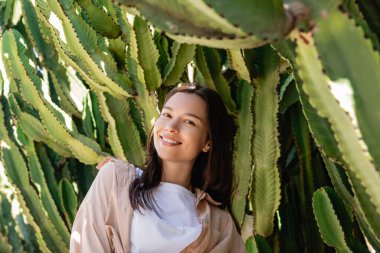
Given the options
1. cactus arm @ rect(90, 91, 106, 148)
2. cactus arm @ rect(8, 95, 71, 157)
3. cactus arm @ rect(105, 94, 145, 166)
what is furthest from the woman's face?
cactus arm @ rect(8, 95, 71, 157)

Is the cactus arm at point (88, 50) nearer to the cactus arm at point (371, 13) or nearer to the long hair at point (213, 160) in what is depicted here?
the long hair at point (213, 160)

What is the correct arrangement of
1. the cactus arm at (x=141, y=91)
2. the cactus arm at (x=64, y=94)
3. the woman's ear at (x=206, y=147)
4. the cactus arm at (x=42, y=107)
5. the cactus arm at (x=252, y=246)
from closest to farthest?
the cactus arm at (x=252, y=246), the woman's ear at (x=206, y=147), the cactus arm at (x=141, y=91), the cactus arm at (x=42, y=107), the cactus arm at (x=64, y=94)

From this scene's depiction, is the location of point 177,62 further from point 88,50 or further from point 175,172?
point 175,172

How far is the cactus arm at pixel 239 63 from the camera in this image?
2.37 m

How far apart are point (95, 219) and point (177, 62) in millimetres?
865

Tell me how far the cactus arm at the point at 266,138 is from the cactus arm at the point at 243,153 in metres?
0.13

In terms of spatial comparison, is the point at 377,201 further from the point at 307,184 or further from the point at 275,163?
the point at 307,184

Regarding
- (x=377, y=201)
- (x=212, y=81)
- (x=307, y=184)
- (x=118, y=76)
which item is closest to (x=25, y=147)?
(x=118, y=76)

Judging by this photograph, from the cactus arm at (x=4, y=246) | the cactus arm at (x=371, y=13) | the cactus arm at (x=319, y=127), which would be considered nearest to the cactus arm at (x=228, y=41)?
the cactus arm at (x=319, y=127)

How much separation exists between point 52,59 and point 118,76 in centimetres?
90

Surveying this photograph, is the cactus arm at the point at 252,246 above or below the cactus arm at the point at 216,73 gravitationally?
below

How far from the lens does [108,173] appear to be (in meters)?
2.00

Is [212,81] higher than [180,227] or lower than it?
higher

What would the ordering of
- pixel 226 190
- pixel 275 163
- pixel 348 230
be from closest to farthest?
pixel 348 230 < pixel 226 190 < pixel 275 163
